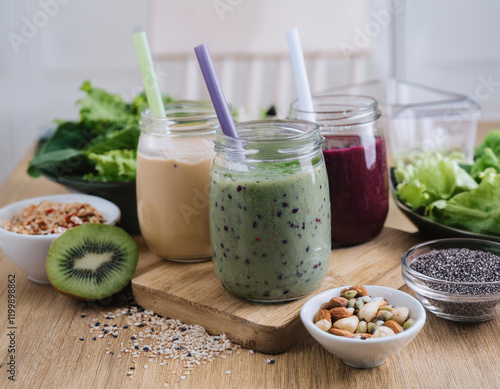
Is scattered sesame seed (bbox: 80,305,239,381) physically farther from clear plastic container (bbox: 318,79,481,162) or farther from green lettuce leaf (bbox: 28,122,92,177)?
clear plastic container (bbox: 318,79,481,162)

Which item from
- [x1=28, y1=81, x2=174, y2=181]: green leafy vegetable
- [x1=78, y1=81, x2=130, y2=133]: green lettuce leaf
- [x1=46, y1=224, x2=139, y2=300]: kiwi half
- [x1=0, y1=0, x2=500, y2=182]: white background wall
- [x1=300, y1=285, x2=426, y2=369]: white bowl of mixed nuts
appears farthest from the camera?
[x1=0, y1=0, x2=500, y2=182]: white background wall

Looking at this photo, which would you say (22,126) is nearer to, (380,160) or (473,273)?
(380,160)

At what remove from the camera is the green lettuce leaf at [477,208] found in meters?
1.11

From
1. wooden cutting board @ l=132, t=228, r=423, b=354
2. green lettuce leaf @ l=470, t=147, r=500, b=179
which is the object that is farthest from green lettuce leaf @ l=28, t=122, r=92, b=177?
green lettuce leaf @ l=470, t=147, r=500, b=179

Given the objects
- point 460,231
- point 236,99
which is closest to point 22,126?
point 236,99

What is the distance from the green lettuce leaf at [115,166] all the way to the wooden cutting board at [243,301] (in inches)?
7.2

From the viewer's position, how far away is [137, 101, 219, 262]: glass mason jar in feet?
3.48

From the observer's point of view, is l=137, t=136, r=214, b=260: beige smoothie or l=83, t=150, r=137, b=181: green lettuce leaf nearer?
l=137, t=136, r=214, b=260: beige smoothie

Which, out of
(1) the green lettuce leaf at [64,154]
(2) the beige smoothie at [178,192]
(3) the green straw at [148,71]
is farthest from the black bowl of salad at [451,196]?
(1) the green lettuce leaf at [64,154]

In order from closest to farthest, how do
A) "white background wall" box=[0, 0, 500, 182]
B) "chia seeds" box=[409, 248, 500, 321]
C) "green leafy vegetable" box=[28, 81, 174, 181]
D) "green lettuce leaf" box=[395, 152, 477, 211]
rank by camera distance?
"chia seeds" box=[409, 248, 500, 321] < "green lettuce leaf" box=[395, 152, 477, 211] < "green leafy vegetable" box=[28, 81, 174, 181] < "white background wall" box=[0, 0, 500, 182]

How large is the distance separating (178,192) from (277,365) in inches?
15.0

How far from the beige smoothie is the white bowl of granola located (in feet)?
0.36

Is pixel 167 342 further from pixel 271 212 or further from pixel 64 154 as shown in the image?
pixel 64 154

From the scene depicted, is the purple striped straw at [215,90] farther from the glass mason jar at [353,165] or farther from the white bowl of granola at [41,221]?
the white bowl of granola at [41,221]
